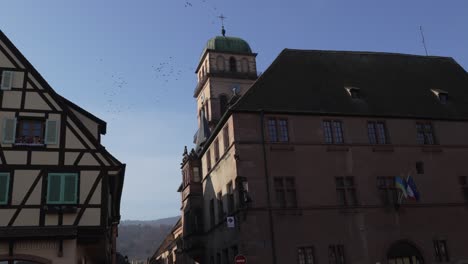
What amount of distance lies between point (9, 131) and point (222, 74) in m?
37.2

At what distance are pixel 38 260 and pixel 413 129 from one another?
2194cm

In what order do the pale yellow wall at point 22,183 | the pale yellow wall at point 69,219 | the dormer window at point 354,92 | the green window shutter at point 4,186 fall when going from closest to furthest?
the green window shutter at point 4,186 → the pale yellow wall at point 22,183 → the pale yellow wall at point 69,219 → the dormer window at point 354,92

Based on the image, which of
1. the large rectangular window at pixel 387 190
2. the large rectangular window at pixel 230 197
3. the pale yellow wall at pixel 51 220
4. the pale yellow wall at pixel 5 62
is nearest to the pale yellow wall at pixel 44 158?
the pale yellow wall at pixel 51 220

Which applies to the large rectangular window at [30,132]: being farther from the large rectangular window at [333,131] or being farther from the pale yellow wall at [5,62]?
the large rectangular window at [333,131]

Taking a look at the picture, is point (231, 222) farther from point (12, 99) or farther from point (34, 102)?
point (12, 99)

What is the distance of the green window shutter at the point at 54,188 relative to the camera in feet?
65.8

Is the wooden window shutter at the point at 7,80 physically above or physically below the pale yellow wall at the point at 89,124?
above

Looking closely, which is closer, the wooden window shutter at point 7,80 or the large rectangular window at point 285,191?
the wooden window shutter at point 7,80

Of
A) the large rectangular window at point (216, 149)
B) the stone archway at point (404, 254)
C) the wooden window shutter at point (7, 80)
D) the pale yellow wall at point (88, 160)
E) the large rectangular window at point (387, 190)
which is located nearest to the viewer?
the pale yellow wall at point (88, 160)

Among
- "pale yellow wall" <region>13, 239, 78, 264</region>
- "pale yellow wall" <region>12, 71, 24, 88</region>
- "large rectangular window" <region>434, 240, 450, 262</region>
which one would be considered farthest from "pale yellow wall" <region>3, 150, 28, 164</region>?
"large rectangular window" <region>434, 240, 450, 262</region>

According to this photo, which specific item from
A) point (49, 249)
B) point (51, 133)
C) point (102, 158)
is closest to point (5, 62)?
point (51, 133)

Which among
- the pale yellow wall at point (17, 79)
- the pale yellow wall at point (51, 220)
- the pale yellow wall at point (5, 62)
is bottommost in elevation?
the pale yellow wall at point (51, 220)

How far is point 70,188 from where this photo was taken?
20.4m

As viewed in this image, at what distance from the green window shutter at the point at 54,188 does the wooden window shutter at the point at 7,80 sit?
4.31 meters
